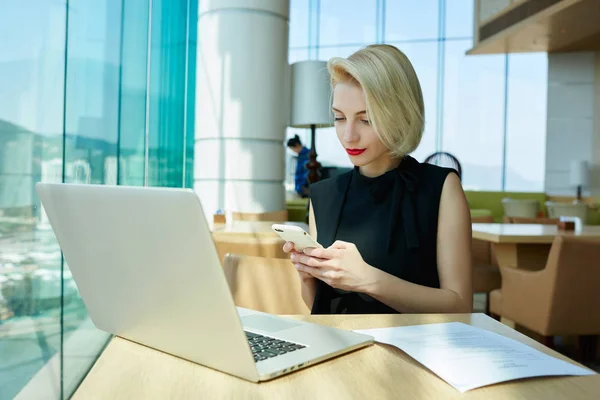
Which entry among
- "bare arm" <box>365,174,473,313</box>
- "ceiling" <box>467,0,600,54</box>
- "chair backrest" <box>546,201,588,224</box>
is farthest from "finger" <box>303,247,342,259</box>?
"ceiling" <box>467,0,600,54</box>

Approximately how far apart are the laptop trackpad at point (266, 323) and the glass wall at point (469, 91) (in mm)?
9834

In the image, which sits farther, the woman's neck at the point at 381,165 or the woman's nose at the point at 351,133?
the woman's neck at the point at 381,165

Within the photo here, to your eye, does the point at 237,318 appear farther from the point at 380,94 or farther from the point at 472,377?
the point at 380,94

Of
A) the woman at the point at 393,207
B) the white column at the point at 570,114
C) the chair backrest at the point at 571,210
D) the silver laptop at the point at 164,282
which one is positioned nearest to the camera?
the silver laptop at the point at 164,282

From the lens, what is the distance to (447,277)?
1.52 meters

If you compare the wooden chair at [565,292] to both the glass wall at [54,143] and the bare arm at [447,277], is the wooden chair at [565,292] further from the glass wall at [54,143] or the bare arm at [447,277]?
the glass wall at [54,143]

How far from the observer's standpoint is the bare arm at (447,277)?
1.36m

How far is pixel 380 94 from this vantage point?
58.9 inches

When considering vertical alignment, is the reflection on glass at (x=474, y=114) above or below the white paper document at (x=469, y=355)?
above

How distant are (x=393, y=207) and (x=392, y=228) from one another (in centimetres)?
6

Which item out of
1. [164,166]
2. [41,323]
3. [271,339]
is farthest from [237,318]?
[164,166]

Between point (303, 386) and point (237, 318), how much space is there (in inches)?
6.1

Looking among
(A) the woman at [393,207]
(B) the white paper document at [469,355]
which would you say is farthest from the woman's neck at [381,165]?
(B) the white paper document at [469,355]

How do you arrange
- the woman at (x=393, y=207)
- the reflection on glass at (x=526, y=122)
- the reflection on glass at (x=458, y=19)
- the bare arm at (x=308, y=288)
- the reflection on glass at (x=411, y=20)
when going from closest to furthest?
the woman at (x=393, y=207) < the bare arm at (x=308, y=288) < the reflection on glass at (x=526, y=122) < the reflection on glass at (x=458, y=19) < the reflection on glass at (x=411, y=20)
